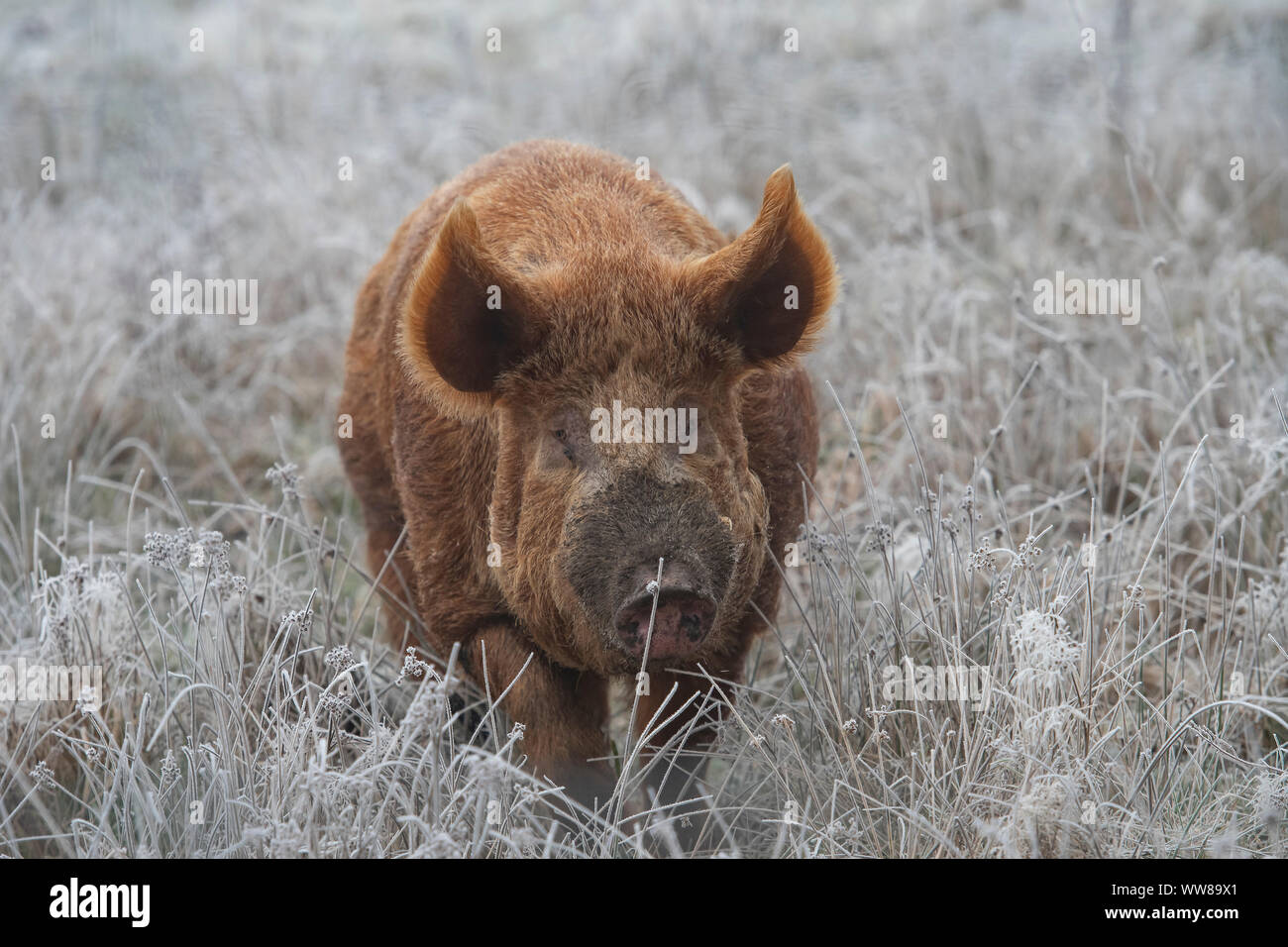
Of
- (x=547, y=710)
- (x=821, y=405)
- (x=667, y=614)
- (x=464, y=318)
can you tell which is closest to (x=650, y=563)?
(x=667, y=614)

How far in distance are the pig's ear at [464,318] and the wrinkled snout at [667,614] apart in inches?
31.7

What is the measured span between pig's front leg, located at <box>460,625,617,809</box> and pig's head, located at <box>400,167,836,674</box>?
0.20 m

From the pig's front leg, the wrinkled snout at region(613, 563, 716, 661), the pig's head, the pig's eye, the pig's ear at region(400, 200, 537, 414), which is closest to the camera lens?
the wrinkled snout at region(613, 563, 716, 661)

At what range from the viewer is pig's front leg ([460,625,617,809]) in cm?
386

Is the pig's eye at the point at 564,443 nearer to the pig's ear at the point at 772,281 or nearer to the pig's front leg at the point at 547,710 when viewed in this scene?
the pig's ear at the point at 772,281

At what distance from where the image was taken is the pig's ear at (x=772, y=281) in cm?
337

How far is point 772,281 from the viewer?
3510mm

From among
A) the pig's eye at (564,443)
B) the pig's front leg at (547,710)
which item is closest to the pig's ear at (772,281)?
the pig's eye at (564,443)

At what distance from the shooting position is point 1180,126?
29.0 ft

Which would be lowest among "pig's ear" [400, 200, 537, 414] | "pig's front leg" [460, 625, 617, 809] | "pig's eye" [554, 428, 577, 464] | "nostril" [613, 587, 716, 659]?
"pig's front leg" [460, 625, 617, 809]

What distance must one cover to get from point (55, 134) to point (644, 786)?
778cm

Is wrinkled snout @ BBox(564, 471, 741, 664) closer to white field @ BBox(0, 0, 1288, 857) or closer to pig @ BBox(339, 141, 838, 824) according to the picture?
pig @ BBox(339, 141, 838, 824)

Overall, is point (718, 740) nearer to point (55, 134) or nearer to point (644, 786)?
point (644, 786)

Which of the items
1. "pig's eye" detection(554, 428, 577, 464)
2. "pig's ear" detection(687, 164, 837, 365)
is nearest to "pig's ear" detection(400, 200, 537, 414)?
"pig's eye" detection(554, 428, 577, 464)
